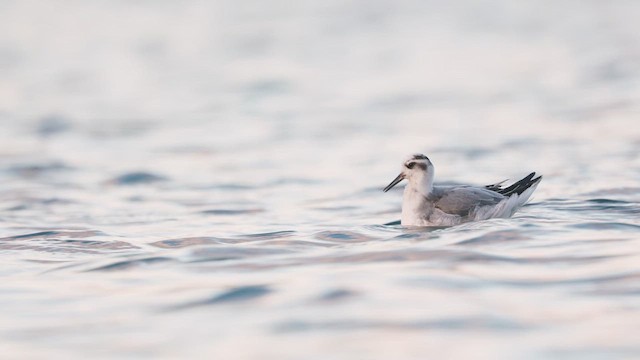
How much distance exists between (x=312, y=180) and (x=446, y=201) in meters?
5.45

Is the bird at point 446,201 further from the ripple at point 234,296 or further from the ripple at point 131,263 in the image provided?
the ripple at point 234,296

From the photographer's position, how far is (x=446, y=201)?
1294 centimetres

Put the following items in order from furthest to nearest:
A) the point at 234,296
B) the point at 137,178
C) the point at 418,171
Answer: the point at 137,178 < the point at 418,171 < the point at 234,296

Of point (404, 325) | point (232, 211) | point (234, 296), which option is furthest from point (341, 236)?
point (404, 325)

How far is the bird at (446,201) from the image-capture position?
1277 centimetres

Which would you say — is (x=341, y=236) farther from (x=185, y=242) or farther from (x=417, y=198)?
(x=185, y=242)

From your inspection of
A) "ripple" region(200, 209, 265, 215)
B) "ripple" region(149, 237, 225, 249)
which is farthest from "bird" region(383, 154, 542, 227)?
"ripple" region(200, 209, 265, 215)

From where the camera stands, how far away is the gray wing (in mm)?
12812

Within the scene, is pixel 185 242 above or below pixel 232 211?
below

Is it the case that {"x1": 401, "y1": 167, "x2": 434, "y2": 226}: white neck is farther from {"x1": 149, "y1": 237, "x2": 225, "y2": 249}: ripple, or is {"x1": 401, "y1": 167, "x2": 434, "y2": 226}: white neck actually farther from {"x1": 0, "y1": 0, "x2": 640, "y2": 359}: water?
{"x1": 149, "y1": 237, "x2": 225, "y2": 249}: ripple

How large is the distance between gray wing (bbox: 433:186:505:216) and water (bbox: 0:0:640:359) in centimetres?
42

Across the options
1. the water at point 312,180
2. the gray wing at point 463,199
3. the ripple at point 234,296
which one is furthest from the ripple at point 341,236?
the ripple at point 234,296

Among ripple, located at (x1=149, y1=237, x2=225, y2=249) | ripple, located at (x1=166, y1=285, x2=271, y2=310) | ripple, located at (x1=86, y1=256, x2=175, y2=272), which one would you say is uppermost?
ripple, located at (x1=149, y1=237, x2=225, y2=249)

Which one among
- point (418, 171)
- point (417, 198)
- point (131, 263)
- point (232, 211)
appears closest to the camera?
point (131, 263)
